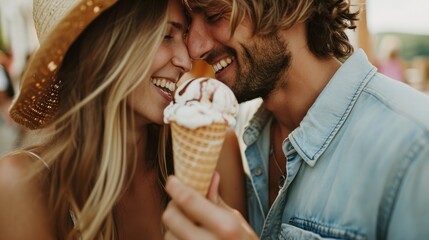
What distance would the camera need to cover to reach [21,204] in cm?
202

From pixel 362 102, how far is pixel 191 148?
0.98 meters

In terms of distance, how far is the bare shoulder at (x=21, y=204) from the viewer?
1995 millimetres

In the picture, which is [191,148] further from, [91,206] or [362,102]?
[362,102]

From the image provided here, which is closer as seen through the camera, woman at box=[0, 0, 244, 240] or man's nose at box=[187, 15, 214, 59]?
woman at box=[0, 0, 244, 240]

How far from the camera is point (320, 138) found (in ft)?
7.23

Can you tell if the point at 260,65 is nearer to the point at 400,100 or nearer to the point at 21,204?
the point at 400,100

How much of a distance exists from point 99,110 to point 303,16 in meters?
1.27

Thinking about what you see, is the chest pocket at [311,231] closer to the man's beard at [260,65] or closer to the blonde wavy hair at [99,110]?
the man's beard at [260,65]

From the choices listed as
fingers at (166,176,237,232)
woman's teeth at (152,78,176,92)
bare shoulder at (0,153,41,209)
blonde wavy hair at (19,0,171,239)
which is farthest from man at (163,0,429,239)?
bare shoulder at (0,153,41,209)

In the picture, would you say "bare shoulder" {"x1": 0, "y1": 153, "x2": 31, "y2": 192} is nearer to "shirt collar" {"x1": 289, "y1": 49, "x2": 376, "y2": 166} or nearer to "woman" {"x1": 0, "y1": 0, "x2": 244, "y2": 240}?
"woman" {"x1": 0, "y1": 0, "x2": 244, "y2": 240}

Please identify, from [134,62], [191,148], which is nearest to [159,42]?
[134,62]

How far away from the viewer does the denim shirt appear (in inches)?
72.3

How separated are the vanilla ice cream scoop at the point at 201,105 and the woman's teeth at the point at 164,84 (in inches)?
16.9

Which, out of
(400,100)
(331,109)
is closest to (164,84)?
(331,109)
